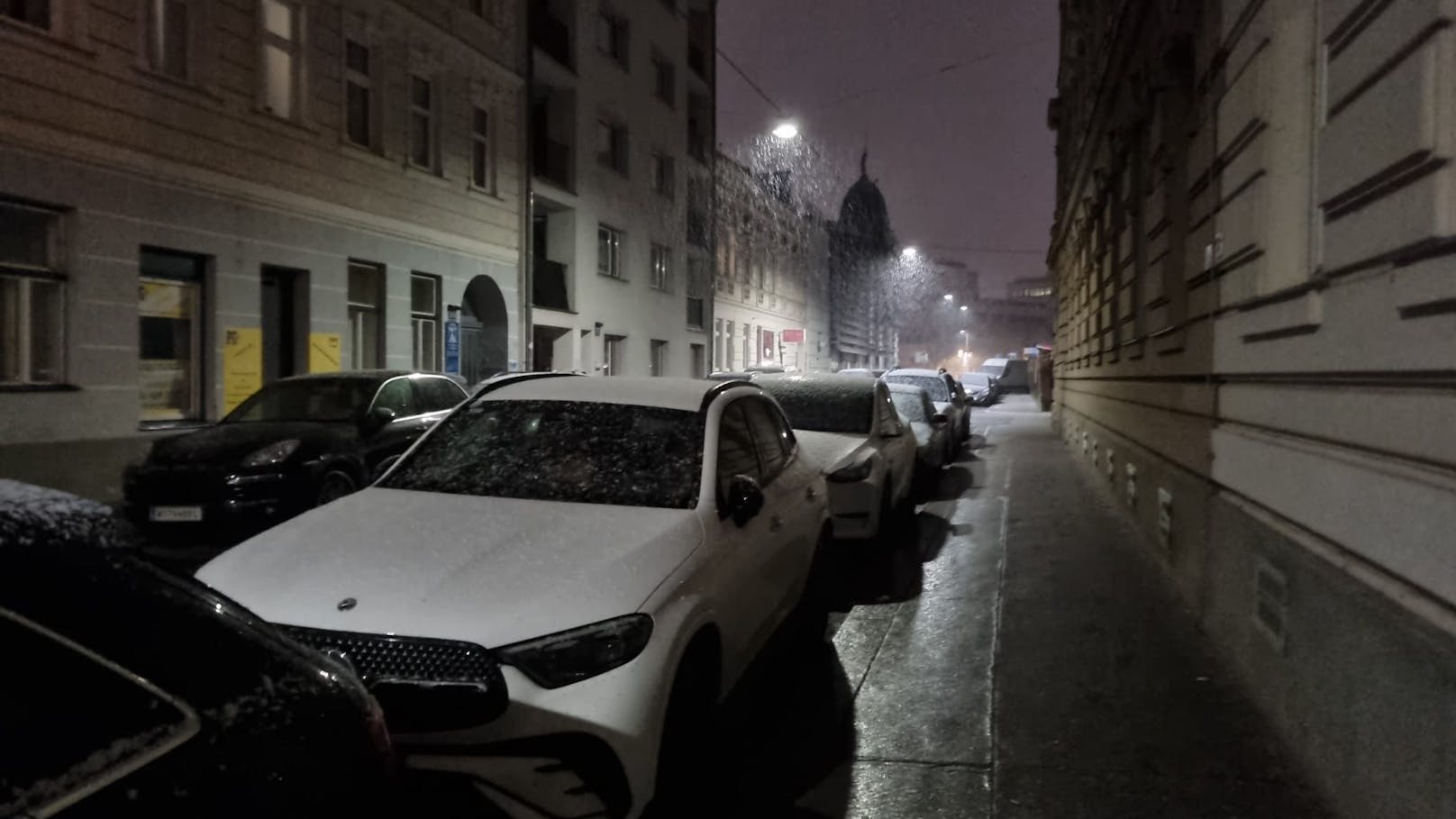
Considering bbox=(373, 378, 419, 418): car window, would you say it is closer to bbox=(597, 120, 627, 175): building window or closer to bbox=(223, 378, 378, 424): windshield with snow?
bbox=(223, 378, 378, 424): windshield with snow

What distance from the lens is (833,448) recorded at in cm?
888

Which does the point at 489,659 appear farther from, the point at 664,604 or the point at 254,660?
the point at 254,660

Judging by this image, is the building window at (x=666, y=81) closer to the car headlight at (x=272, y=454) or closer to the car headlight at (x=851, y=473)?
the car headlight at (x=272, y=454)

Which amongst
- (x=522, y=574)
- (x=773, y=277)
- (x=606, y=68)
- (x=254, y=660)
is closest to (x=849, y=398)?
(x=522, y=574)

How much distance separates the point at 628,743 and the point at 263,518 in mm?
6238

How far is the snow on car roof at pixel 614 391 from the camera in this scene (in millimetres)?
4973

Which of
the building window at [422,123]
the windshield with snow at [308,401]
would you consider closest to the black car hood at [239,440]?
the windshield with snow at [308,401]

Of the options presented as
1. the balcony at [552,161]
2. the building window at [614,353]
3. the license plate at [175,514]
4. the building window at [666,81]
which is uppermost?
the building window at [666,81]

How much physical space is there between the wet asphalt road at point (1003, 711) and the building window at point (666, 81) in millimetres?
24878

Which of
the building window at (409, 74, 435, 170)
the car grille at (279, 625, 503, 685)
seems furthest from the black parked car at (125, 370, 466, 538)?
the building window at (409, 74, 435, 170)

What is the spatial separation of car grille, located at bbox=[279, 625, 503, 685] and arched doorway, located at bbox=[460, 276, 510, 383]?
58.3 ft

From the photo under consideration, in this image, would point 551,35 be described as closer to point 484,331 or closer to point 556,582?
point 484,331

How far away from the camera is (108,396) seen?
463 inches

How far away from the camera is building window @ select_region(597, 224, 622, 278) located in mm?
26203
